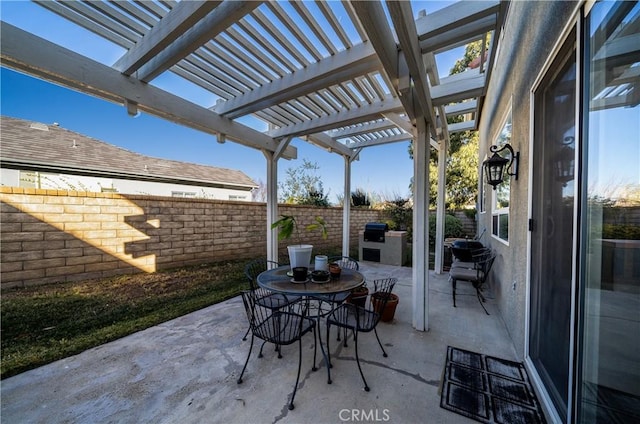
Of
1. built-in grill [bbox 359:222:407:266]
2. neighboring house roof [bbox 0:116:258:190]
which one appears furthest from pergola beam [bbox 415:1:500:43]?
neighboring house roof [bbox 0:116:258:190]

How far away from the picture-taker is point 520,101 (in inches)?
92.7

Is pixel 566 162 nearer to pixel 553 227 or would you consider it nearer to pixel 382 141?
pixel 553 227

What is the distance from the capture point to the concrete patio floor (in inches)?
62.0

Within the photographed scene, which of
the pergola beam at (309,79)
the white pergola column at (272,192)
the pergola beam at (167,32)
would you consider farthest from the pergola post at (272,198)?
the pergola beam at (167,32)

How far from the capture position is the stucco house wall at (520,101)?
1731 mm

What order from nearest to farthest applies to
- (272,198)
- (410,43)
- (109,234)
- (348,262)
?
(410,43) < (348,262) < (109,234) < (272,198)

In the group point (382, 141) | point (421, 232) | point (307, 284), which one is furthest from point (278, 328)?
point (382, 141)

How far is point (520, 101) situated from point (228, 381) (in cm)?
375

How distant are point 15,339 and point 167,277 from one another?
2.14 metres

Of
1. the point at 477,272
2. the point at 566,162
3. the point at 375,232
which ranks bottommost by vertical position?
the point at 477,272

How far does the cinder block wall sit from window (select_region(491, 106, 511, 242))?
17.8ft

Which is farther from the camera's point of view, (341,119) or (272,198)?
(272,198)

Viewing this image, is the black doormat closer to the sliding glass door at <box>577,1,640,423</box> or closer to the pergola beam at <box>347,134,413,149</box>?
the sliding glass door at <box>577,1,640,423</box>

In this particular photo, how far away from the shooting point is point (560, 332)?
1.47 meters
